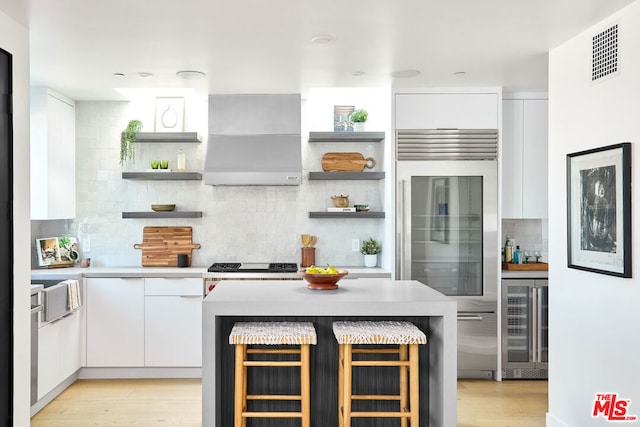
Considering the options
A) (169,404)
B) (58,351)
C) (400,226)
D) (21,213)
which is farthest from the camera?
(400,226)

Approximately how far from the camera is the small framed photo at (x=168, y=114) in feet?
17.2

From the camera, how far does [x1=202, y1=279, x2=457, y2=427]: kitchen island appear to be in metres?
2.94

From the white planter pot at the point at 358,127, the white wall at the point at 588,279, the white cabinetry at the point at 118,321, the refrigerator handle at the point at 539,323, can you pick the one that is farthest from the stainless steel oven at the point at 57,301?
the refrigerator handle at the point at 539,323

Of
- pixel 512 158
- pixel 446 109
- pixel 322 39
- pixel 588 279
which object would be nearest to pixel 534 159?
pixel 512 158

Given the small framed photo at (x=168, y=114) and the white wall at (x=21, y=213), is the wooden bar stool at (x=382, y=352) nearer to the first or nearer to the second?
the white wall at (x=21, y=213)

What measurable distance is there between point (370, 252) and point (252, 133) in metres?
1.51

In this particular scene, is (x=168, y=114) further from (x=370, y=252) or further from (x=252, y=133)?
(x=370, y=252)

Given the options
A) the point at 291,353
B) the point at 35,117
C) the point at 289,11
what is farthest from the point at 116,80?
the point at 291,353

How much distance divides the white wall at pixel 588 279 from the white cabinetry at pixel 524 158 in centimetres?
127

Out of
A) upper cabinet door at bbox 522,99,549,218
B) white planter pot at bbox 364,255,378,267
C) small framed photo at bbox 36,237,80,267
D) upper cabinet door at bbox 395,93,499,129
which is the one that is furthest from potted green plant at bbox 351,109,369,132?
small framed photo at bbox 36,237,80,267

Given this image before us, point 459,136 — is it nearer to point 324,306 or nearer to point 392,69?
point 392,69

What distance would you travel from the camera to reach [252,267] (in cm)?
508

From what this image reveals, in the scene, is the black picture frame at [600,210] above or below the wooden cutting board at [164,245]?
above

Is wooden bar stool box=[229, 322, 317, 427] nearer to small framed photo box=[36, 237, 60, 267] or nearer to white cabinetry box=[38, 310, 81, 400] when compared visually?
white cabinetry box=[38, 310, 81, 400]
